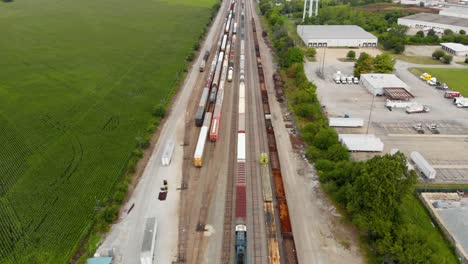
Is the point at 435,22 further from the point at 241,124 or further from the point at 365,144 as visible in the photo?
the point at 241,124

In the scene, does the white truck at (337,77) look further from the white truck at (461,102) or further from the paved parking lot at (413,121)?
the white truck at (461,102)

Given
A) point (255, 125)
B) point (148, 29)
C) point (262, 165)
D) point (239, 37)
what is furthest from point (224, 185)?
point (148, 29)

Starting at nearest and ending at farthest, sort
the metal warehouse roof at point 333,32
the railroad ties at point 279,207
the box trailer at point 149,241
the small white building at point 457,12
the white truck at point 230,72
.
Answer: the box trailer at point 149,241 < the railroad ties at point 279,207 < the white truck at point 230,72 < the metal warehouse roof at point 333,32 < the small white building at point 457,12

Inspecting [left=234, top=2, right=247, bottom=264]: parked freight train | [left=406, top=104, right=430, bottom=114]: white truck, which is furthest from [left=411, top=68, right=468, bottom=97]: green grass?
[left=234, top=2, right=247, bottom=264]: parked freight train

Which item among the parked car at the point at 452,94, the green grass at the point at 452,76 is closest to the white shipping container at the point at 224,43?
the green grass at the point at 452,76

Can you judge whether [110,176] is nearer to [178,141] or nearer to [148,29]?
[178,141]

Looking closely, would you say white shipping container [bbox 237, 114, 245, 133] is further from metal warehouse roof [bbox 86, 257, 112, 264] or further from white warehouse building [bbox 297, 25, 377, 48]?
white warehouse building [bbox 297, 25, 377, 48]
